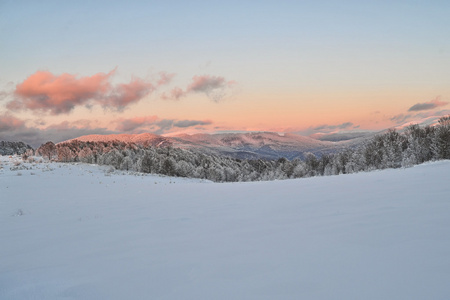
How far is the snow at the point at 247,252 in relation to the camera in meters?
3.01

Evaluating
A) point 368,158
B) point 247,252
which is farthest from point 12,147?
point 247,252

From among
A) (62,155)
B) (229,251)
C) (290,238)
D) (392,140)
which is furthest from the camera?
Result: (62,155)

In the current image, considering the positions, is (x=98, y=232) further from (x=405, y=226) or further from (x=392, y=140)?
(x=392, y=140)

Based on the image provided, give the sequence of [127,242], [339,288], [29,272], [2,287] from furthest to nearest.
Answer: [127,242]
[29,272]
[2,287]
[339,288]

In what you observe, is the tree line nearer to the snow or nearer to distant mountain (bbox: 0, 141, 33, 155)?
the snow

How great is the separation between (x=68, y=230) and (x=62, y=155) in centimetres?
14244

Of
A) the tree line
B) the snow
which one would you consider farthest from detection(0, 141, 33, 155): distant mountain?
the snow

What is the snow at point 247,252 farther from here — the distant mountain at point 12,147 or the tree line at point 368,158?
the distant mountain at point 12,147

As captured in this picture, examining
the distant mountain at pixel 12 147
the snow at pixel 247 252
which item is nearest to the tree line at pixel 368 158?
the snow at pixel 247 252

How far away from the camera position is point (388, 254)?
3516 mm

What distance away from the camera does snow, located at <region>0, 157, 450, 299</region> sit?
3.01 metres

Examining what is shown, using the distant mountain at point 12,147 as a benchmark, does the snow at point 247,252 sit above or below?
below

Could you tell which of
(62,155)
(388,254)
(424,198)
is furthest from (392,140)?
(62,155)

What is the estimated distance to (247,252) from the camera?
13.6 feet
